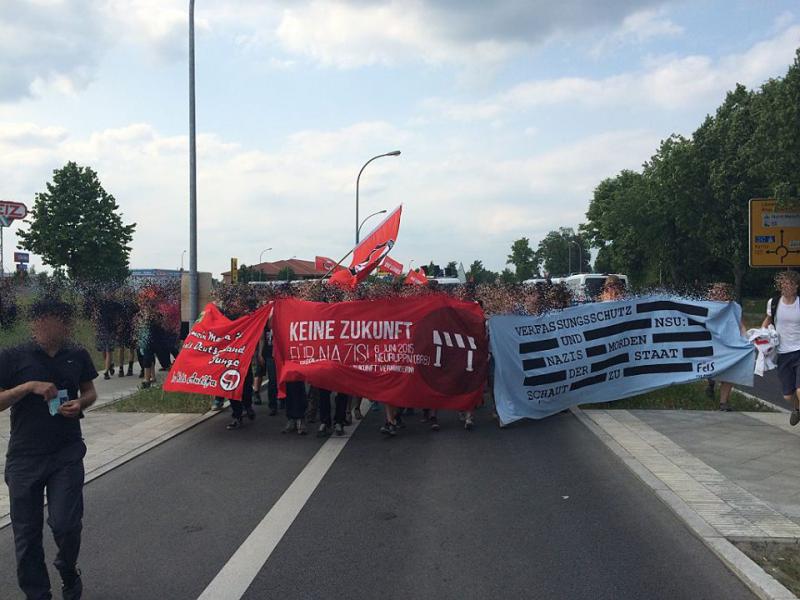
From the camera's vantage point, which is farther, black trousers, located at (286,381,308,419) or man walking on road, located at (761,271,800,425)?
black trousers, located at (286,381,308,419)

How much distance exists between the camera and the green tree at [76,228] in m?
45.2

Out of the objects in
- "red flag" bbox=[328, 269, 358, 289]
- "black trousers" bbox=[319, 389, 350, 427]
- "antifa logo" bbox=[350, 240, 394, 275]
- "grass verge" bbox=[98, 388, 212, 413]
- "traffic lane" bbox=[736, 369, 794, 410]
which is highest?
"antifa logo" bbox=[350, 240, 394, 275]

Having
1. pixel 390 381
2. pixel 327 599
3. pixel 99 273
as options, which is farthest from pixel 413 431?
pixel 99 273

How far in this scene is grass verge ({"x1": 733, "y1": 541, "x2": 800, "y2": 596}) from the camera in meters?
4.32

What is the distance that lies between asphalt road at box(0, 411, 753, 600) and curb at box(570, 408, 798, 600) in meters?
0.08

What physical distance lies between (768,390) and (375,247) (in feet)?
26.2

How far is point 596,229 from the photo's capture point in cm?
7181

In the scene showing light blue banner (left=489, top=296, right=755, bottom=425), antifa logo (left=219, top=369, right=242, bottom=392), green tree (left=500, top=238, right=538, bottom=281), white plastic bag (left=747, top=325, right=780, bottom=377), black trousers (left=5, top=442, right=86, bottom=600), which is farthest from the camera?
green tree (left=500, top=238, right=538, bottom=281)

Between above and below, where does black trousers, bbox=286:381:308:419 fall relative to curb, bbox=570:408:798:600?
above

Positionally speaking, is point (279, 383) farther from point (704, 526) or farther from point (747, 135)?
point (747, 135)

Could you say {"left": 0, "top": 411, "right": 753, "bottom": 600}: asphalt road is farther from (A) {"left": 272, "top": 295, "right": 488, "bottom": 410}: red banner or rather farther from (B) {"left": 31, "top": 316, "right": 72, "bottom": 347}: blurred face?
(B) {"left": 31, "top": 316, "right": 72, "bottom": 347}: blurred face

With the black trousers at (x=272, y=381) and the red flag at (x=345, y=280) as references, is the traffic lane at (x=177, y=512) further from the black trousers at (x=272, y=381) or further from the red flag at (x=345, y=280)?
the red flag at (x=345, y=280)

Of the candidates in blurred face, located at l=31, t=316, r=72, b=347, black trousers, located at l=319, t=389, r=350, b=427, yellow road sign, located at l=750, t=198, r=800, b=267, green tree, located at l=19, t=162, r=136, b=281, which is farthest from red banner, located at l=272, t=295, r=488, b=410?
green tree, located at l=19, t=162, r=136, b=281

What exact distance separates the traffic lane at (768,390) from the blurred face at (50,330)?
33.7 feet
